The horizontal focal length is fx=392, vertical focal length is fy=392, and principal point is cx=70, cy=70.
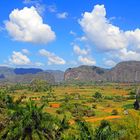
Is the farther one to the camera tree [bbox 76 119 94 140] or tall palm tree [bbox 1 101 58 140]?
tall palm tree [bbox 1 101 58 140]

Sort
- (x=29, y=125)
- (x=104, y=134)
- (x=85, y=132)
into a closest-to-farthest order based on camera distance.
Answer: (x=104, y=134), (x=85, y=132), (x=29, y=125)

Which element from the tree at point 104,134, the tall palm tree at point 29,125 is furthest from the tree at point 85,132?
the tall palm tree at point 29,125

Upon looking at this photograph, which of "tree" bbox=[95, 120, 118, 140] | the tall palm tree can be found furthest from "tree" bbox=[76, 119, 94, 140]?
the tall palm tree

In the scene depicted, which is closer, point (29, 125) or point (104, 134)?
point (104, 134)

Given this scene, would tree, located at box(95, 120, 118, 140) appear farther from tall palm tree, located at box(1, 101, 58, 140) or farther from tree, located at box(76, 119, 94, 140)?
tall palm tree, located at box(1, 101, 58, 140)

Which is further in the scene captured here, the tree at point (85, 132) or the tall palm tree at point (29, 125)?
the tall palm tree at point (29, 125)

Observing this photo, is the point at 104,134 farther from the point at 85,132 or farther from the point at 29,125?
the point at 29,125

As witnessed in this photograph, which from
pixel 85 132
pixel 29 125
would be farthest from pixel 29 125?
pixel 85 132

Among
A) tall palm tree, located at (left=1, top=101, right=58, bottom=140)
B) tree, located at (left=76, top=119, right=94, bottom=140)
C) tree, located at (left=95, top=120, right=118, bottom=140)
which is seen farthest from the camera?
tall palm tree, located at (left=1, top=101, right=58, bottom=140)

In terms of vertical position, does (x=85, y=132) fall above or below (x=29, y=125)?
below

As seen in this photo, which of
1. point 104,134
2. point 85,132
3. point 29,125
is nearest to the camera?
point 104,134

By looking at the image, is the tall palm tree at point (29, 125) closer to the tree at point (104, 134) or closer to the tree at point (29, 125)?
the tree at point (29, 125)

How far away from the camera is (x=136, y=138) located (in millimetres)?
50531

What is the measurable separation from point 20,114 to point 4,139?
3692mm
